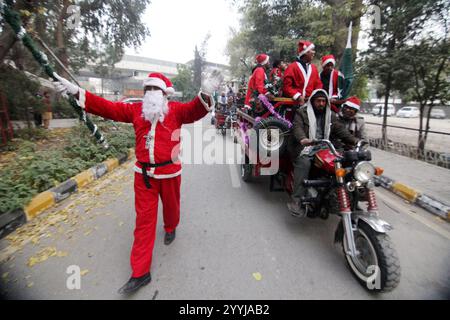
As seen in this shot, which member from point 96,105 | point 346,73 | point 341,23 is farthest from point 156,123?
point 341,23

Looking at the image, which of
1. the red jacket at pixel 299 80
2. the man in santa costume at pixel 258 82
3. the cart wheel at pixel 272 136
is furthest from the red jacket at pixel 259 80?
the cart wheel at pixel 272 136

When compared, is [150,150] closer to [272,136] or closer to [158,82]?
[158,82]

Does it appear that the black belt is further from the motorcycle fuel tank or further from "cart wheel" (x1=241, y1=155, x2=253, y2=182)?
"cart wheel" (x1=241, y1=155, x2=253, y2=182)

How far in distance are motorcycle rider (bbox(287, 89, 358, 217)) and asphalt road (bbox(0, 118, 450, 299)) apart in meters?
0.57

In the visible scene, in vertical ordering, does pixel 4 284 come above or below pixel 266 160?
below

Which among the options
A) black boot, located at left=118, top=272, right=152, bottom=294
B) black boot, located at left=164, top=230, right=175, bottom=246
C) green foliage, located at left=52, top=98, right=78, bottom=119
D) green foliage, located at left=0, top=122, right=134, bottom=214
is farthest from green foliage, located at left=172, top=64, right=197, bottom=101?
black boot, located at left=118, top=272, right=152, bottom=294

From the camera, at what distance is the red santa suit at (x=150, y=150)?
7.29ft

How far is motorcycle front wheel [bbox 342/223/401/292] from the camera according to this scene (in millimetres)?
1839

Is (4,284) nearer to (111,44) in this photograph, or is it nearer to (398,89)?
(398,89)

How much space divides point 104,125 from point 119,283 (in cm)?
810

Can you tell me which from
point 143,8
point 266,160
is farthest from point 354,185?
point 143,8

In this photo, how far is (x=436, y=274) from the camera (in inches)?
88.2

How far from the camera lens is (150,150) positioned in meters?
2.26

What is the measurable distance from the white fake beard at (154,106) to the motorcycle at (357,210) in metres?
1.70
